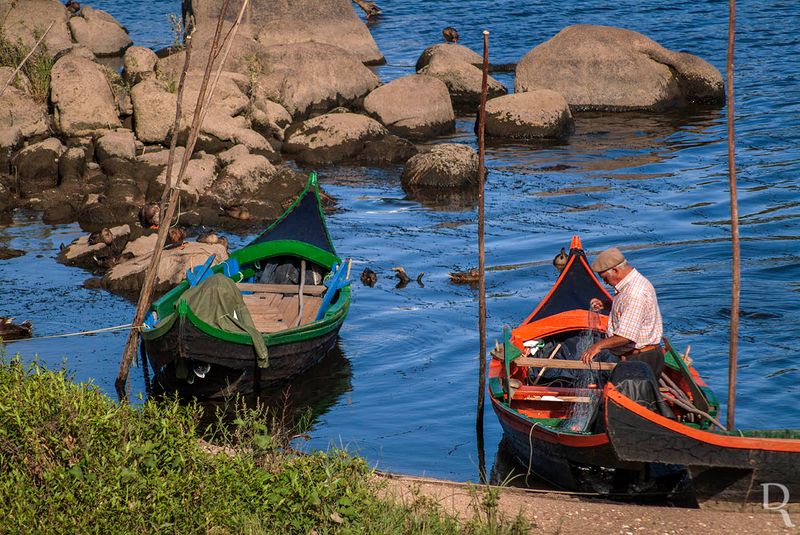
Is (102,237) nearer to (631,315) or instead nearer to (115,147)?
(115,147)

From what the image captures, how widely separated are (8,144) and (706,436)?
19569 mm

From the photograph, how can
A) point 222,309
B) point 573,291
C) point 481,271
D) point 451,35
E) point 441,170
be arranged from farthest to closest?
point 451,35
point 441,170
point 573,291
point 222,309
point 481,271

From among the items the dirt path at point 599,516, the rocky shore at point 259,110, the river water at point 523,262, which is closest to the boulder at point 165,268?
the rocky shore at point 259,110

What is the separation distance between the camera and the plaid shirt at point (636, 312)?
10.9 metres

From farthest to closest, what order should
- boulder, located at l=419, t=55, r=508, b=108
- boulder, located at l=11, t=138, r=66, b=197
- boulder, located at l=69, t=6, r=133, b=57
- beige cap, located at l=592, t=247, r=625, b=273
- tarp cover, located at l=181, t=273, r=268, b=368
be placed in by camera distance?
boulder, located at l=69, t=6, r=133, b=57 < boulder, located at l=419, t=55, r=508, b=108 < boulder, located at l=11, t=138, r=66, b=197 < tarp cover, located at l=181, t=273, r=268, b=368 < beige cap, located at l=592, t=247, r=625, b=273

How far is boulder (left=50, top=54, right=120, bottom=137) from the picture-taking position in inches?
992

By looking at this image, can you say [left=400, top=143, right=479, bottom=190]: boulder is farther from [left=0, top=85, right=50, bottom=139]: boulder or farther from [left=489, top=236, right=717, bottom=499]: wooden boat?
[left=489, top=236, right=717, bottom=499]: wooden boat

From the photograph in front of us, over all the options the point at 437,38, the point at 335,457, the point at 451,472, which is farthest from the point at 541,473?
the point at 437,38

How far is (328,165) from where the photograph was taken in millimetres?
27109

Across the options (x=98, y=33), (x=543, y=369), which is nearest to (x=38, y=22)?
(x=98, y=33)

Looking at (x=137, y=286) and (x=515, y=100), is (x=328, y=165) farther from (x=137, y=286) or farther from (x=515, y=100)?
(x=137, y=286)

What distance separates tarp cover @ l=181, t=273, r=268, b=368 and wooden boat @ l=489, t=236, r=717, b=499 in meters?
3.12

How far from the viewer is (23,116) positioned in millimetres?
25234

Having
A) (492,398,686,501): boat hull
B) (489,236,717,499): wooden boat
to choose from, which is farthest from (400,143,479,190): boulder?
(492,398,686,501): boat hull
